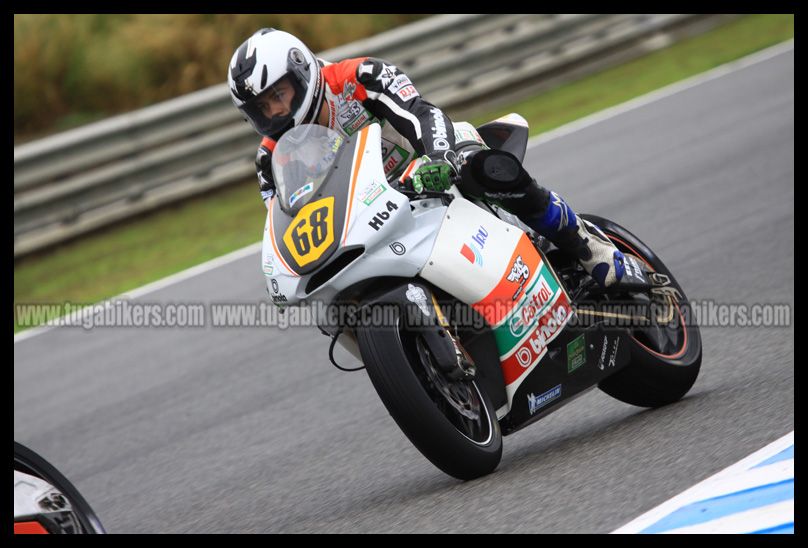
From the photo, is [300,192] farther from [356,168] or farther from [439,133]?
[439,133]

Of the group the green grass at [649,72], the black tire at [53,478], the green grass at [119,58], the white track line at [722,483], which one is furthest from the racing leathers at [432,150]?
the green grass at [119,58]

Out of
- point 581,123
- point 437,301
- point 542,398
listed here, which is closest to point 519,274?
point 437,301

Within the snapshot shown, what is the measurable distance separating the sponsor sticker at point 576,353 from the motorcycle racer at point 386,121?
31cm

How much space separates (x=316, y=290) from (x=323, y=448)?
1462mm

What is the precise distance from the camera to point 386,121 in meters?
4.77

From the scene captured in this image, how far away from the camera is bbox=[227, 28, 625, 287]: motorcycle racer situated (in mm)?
4258

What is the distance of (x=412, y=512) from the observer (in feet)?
12.8

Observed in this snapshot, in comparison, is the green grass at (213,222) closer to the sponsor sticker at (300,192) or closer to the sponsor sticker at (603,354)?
the sponsor sticker at (300,192)

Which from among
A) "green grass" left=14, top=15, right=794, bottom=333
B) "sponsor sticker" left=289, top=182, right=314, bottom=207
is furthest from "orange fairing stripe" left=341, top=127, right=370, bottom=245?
"green grass" left=14, top=15, right=794, bottom=333

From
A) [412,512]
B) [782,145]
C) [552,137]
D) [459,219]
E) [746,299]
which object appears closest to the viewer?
[412,512]

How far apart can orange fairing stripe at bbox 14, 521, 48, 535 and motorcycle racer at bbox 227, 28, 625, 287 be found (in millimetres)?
1684

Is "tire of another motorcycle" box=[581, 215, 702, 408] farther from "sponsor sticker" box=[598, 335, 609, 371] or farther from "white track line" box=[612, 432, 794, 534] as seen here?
"white track line" box=[612, 432, 794, 534]
